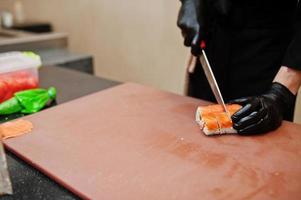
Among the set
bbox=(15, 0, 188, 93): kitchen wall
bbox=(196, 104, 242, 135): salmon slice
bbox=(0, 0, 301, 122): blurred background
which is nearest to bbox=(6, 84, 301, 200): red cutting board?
bbox=(196, 104, 242, 135): salmon slice

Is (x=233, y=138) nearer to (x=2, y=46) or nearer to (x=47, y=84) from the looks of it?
(x=47, y=84)

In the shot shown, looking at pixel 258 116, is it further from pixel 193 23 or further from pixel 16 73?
pixel 16 73

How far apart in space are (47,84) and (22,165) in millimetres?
492

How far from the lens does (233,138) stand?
28.9 inches

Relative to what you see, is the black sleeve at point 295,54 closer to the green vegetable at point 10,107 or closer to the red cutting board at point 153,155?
the red cutting board at point 153,155

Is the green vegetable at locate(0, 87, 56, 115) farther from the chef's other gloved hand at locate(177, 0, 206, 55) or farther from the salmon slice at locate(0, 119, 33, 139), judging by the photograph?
the chef's other gloved hand at locate(177, 0, 206, 55)

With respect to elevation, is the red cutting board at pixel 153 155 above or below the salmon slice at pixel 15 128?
above

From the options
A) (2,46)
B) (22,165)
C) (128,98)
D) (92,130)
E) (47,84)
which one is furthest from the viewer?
(2,46)

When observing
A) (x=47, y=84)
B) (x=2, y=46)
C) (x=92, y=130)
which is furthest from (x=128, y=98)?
(x=2, y=46)

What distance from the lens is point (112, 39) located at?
2271 millimetres

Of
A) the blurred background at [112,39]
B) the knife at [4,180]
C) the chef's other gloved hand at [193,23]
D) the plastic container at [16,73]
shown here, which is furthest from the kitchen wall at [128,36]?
the knife at [4,180]

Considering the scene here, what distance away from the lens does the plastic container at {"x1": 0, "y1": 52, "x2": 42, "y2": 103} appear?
3.02ft

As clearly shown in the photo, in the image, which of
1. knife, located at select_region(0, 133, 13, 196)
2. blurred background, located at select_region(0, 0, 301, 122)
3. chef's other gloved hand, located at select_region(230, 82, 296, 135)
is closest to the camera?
knife, located at select_region(0, 133, 13, 196)

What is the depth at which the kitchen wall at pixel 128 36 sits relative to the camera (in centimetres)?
196
